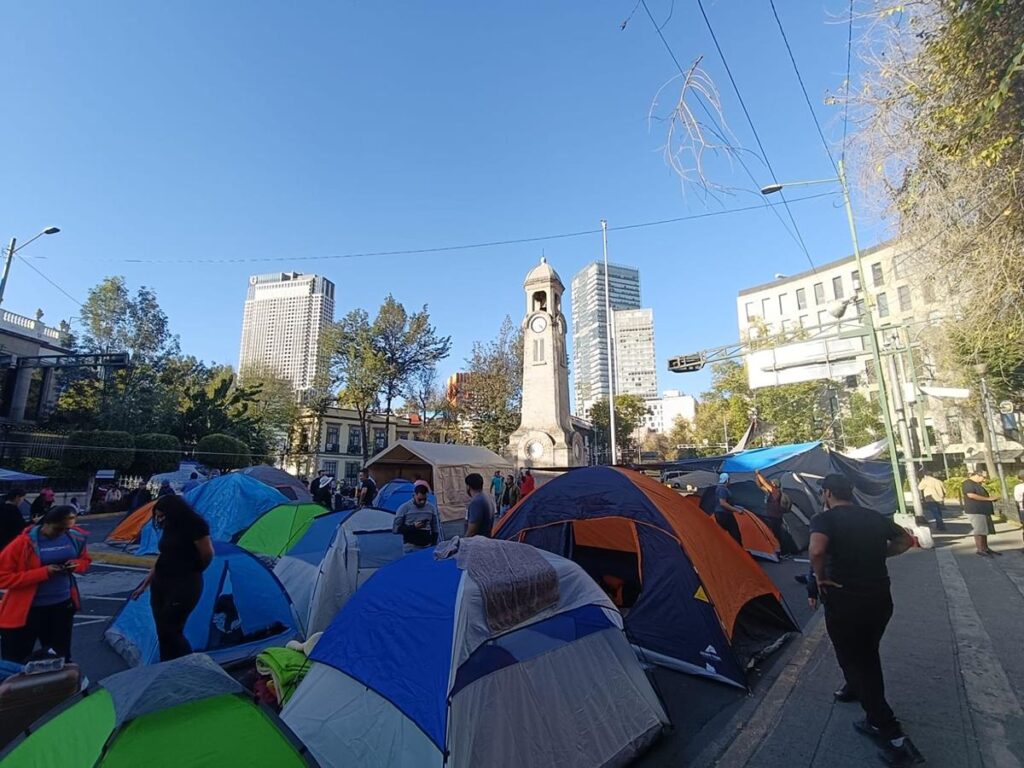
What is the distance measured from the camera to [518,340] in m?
35.4

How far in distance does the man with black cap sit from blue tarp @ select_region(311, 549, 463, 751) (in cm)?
240

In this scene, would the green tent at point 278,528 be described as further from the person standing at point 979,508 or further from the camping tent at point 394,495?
the person standing at point 979,508

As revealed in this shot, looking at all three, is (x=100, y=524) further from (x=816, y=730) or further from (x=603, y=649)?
(x=816, y=730)

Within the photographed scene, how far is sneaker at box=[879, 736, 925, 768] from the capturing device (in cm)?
293

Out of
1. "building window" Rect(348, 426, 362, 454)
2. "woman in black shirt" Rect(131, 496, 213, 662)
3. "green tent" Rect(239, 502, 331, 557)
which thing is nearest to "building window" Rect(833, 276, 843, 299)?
"building window" Rect(348, 426, 362, 454)

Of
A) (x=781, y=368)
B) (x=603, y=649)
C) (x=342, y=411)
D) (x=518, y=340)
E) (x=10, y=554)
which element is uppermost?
(x=518, y=340)

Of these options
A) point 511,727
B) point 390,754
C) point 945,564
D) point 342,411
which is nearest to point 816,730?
point 511,727

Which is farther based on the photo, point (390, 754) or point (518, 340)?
point (518, 340)

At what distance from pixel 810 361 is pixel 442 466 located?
12755 mm

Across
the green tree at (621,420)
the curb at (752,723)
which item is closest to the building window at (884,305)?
the curb at (752,723)

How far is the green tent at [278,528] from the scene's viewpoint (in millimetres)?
8273

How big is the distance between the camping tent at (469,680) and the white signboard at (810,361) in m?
11.0

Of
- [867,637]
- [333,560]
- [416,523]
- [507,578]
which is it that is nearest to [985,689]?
[867,637]

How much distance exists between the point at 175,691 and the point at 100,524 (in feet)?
57.8
